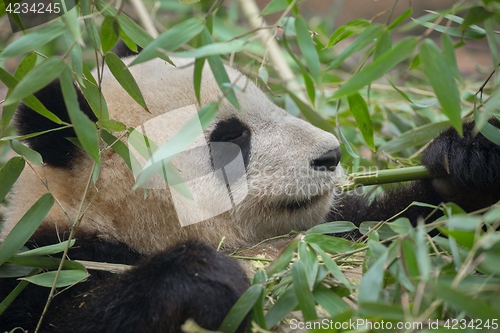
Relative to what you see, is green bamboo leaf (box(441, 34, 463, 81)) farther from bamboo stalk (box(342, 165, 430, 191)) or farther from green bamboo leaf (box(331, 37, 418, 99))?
bamboo stalk (box(342, 165, 430, 191))

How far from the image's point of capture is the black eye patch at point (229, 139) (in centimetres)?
241

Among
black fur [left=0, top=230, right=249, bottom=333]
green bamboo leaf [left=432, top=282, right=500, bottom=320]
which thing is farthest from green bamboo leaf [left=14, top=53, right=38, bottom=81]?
green bamboo leaf [left=432, top=282, right=500, bottom=320]

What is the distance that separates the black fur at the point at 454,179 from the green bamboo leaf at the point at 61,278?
128 cm

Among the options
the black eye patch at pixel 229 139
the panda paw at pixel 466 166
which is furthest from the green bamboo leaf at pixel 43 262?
the panda paw at pixel 466 166

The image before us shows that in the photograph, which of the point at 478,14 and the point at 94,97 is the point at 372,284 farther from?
the point at 94,97

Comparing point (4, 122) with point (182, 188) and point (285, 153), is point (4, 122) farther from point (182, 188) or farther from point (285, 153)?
point (285, 153)

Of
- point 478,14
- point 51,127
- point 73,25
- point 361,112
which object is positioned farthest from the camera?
point 361,112

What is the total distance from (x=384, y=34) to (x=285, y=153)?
0.72 metres

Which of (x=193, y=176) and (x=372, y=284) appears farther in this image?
(x=193, y=176)

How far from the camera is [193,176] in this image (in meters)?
2.38

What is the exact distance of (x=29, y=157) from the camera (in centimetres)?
197

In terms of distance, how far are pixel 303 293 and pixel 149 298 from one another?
1.61ft

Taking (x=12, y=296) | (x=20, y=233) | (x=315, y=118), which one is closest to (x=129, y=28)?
(x=20, y=233)

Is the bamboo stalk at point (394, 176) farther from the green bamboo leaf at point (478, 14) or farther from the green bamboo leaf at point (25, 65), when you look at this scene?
the green bamboo leaf at point (25, 65)
